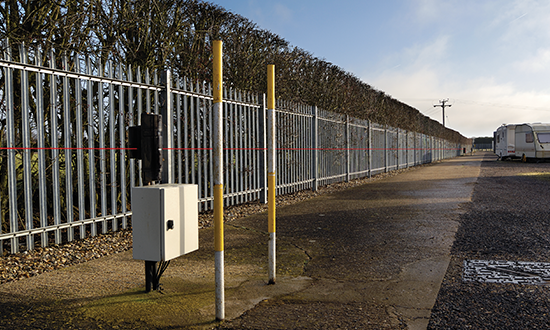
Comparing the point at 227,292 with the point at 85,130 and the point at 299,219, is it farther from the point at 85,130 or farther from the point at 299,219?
the point at 299,219

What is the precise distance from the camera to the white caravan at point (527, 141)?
29016mm

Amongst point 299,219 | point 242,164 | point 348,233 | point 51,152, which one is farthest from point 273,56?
point 51,152

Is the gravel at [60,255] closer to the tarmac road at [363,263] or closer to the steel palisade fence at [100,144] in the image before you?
the steel palisade fence at [100,144]

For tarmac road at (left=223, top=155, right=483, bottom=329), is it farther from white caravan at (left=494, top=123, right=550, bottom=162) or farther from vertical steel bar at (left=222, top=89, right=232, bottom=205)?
white caravan at (left=494, top=123, right=550, bottom=162)

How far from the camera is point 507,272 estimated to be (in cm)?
455

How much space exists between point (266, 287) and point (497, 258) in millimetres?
2871

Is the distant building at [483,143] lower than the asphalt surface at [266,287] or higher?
higher

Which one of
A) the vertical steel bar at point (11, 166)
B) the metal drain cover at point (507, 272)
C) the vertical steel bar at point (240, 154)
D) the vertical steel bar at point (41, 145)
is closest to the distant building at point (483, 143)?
the vertical steel bar at point (240, 154)

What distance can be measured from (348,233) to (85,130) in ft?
13.5

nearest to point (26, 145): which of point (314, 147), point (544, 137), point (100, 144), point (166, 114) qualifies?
point (100, 144)

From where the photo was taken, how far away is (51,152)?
17.9ft

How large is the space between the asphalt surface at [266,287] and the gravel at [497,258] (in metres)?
0.16

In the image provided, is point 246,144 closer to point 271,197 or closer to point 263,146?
point 263,146

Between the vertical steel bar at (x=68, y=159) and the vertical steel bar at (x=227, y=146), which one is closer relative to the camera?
the vertical steel bar at (x=68, y=159)
